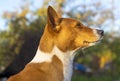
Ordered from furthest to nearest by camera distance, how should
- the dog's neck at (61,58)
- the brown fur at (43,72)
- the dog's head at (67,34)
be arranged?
the dog's head at (67,34)
the dog's neck at (61,58)
the brown fur at (43,72)

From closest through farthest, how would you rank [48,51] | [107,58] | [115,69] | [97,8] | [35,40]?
[48,51], [35,40], [115,69], [97,8], [107,58]

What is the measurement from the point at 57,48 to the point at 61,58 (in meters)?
0.16

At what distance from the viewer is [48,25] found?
719 centimetres

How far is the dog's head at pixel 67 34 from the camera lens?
7117 mm

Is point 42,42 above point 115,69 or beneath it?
above

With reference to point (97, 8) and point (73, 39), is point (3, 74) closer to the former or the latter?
point (73, 39)

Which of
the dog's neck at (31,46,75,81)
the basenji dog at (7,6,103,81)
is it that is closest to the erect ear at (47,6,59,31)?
the basenji dog at (7,6,103,81)

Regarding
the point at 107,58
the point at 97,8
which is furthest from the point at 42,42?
the point at 107,58

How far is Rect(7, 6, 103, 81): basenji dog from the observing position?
272 inches

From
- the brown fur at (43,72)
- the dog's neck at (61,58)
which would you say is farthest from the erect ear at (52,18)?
the brown fur at (43,72)

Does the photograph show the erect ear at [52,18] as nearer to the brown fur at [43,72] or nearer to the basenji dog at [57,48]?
the basenji dog at [57,48]

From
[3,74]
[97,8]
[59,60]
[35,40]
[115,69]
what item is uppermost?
[59,60]

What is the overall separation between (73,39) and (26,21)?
49.0 metres

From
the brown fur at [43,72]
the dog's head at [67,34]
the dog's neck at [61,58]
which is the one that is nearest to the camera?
the brown fur at [43,72]
